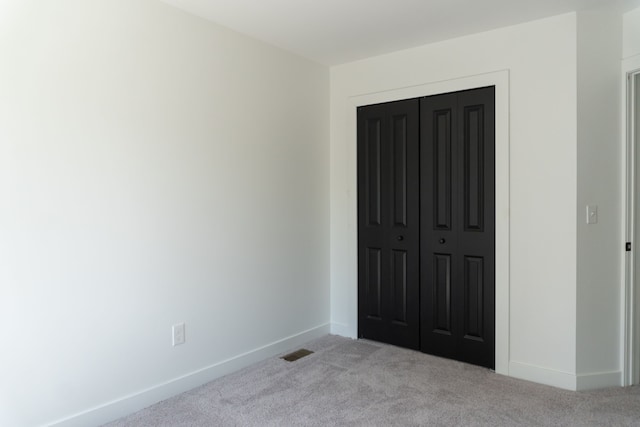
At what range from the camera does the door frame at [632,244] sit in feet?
8.93

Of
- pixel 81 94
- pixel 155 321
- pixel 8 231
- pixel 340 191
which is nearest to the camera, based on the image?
pixel 8 231

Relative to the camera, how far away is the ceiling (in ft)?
8.45

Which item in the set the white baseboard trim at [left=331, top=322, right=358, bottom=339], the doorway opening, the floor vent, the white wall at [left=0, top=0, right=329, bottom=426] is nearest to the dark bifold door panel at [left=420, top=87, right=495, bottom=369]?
the white baseboard trim at [left=331, top=322, right=358, bottom=339]

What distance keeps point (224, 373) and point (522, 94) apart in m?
2.69

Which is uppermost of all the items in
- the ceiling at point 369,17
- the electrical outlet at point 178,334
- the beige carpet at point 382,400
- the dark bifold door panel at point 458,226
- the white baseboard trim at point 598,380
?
the ceiling at point 369,17

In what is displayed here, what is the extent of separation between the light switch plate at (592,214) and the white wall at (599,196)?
0.03 meters

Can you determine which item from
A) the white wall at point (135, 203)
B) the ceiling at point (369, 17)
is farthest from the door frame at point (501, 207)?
the white wall at point (135, 203)

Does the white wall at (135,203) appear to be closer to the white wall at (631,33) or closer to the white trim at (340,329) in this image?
the white trim at (340,329)

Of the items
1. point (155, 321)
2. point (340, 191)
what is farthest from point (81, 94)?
point (340, 191)

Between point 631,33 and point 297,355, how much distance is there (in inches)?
120

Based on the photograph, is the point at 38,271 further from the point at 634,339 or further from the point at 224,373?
the point at 634,339

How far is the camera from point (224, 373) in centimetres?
296

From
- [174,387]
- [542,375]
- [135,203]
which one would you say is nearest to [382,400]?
[542,375]

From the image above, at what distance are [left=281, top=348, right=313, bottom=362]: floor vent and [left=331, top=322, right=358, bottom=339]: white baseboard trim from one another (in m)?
0.47
